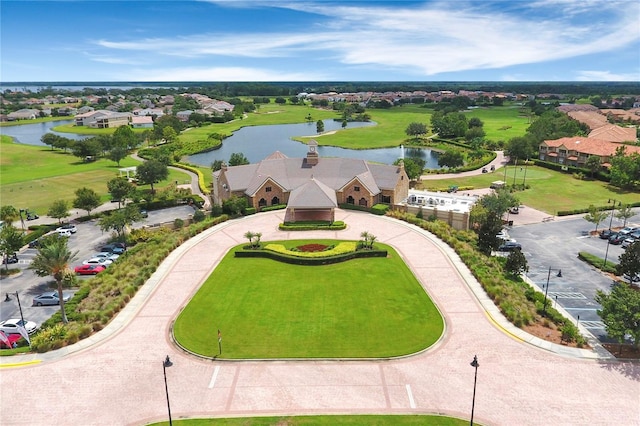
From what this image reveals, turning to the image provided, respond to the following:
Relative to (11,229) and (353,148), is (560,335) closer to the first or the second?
(11,229)

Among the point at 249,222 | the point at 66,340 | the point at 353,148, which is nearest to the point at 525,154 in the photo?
the point at 353,148

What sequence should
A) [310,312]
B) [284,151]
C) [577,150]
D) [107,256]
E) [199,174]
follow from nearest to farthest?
[310,312] → [107,256] → [199,174] → [577,150] → [284,151]

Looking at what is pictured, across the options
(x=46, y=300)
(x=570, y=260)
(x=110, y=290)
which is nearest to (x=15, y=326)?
(x=46, y=300)

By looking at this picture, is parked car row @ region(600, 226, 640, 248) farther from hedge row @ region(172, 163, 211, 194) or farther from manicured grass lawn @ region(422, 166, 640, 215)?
hedge row @ region(172, 163, 211, 194)

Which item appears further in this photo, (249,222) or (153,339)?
(249,222)

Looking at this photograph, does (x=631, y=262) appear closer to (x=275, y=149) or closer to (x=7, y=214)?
(x=7, y=214)

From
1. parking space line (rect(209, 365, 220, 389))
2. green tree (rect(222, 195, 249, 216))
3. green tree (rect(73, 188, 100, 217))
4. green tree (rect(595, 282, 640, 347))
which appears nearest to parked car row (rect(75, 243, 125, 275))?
green tree (rect(73, 188, 100, 217))

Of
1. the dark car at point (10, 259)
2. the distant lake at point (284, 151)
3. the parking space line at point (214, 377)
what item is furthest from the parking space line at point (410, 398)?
the distant lake at point (284, 151)
